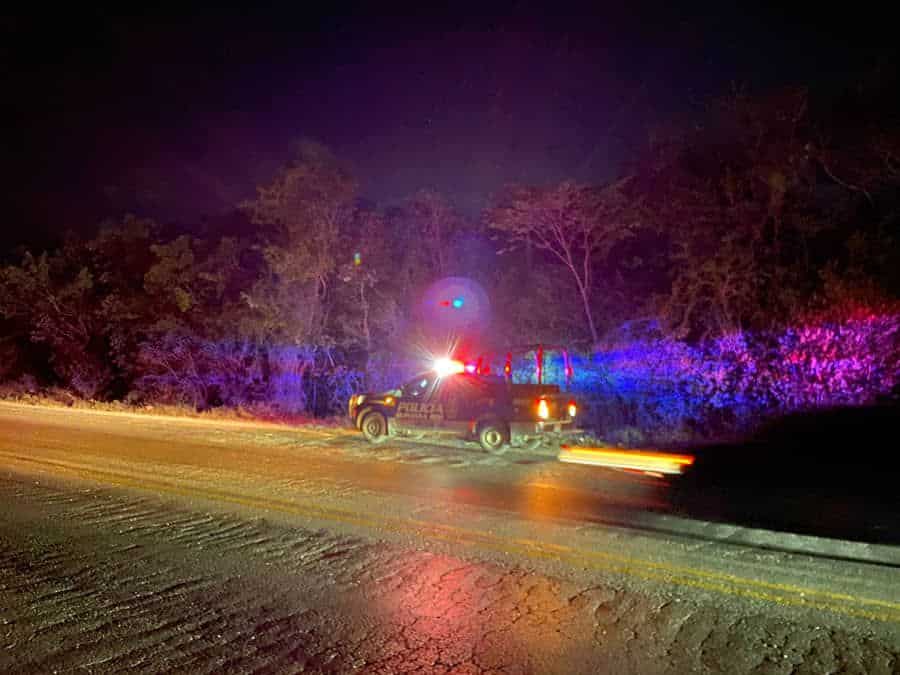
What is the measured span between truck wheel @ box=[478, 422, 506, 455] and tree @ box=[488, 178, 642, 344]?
6.23m

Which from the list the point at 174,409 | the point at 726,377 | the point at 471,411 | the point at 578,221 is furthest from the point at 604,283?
the point at 174,409

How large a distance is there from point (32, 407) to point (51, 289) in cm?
834

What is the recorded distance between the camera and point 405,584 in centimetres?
548

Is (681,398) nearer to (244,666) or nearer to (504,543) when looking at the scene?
(504,543)

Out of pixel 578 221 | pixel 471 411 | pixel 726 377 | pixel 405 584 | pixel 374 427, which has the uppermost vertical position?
pixel 578 221

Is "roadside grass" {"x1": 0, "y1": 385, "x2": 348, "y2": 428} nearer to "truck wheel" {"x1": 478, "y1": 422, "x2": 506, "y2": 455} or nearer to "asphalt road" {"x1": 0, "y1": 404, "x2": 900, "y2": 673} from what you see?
"truck wheel" {"x1": 478, "y1": 422, "x2": 506, "y2": 455}

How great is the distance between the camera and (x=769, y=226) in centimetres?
1598

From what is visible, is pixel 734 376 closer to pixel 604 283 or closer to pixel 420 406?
pixel 604 283

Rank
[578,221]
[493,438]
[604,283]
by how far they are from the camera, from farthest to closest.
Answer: [604,283] < [578,221] < [493,438]

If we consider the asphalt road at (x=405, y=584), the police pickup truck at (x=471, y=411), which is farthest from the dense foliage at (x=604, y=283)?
the asphalt road at (x=405, y=584)

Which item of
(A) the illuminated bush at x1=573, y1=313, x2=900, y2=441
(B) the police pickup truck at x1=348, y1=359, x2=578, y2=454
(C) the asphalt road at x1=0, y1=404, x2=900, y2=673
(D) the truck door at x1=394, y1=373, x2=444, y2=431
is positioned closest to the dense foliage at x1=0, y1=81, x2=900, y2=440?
(A) the illuminated bush at x1=573, y1=313, x2=900, y2=441

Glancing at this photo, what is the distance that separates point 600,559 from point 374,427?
874 centimetres

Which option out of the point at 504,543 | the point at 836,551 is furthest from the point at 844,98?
the point at 504,543

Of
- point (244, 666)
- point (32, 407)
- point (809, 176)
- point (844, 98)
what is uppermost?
point (844, 98)
